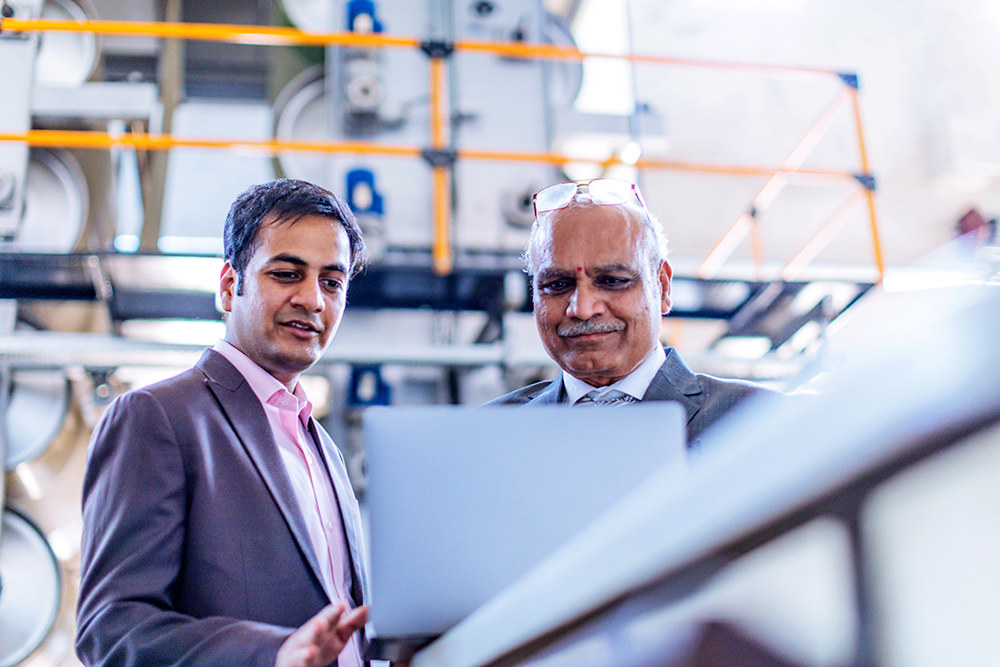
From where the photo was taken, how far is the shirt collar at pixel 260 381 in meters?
1.58

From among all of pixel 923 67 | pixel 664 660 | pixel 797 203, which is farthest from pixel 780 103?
pixel 664 660

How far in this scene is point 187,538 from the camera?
133 centimetres

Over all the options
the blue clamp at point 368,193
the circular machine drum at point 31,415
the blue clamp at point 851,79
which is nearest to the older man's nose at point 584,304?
the blue clamp at point 368,193

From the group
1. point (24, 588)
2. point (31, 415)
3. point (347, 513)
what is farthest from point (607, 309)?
point (24, 588)

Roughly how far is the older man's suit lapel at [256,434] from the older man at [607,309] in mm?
646

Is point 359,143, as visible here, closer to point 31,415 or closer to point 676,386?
point 31,415

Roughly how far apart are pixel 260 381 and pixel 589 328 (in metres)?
0.68

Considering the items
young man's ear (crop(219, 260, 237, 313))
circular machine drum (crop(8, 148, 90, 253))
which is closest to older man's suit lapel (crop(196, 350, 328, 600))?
young man's ear (crop(219, 260, 237, 313))

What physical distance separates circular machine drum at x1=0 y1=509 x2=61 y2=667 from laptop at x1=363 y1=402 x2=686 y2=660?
3.62m

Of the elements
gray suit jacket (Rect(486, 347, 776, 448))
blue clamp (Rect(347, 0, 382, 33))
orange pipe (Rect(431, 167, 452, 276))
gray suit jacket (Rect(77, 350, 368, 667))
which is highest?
blue clamp (Rect(347, 0, 382, 33))

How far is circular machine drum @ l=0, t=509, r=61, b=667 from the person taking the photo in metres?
3.81

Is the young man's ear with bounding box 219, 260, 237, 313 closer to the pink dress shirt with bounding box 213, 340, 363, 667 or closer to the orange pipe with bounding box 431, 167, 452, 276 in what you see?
the pink dress shirt with bounding box 213, 340, 363, 667

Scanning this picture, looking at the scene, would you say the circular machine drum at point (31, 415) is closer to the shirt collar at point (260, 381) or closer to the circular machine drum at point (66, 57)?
the circular machine drum at point (66, 57)

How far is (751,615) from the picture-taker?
1.30ft
